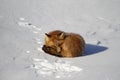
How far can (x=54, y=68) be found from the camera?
5.99 m

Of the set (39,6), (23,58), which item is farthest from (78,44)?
(39,6)

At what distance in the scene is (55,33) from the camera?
6383 mm

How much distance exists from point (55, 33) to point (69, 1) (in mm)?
3497

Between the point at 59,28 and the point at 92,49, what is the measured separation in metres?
1.47

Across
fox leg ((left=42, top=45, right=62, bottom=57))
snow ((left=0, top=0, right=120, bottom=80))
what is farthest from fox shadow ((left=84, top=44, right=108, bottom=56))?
fox leg ((left=42, top=45, right=62, bottom=57))

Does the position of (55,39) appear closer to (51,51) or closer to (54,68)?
(51,51)

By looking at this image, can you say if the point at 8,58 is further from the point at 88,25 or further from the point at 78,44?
the point at 88,25

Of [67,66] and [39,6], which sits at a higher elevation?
[39,6]

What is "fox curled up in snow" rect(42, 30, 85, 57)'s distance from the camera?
633 cm

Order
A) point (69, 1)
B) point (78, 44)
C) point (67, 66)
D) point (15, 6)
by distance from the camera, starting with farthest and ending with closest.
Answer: point (69, 1) < point (15, 6) < point (78, 44) < point (67, 66)

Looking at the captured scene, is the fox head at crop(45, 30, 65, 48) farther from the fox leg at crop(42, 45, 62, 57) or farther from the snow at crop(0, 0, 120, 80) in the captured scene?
the snow at crop(0, 0, 120, 80)

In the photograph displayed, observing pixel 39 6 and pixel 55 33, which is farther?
pixel 39 6

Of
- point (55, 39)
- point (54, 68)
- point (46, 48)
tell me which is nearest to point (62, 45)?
point (55, 39)

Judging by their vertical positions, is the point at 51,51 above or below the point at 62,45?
below
